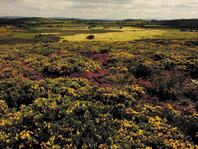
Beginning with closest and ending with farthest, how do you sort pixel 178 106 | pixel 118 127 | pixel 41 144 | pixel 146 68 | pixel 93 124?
1. pixel 41 144
2. pixel 93 124
3. pixel 118 127
4. pixel 178 106
5. pixel 146 68

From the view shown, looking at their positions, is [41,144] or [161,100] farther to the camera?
[161,100]

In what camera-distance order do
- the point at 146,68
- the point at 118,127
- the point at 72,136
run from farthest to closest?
the point at 146,68
the point at 118,127
the point at 72,136

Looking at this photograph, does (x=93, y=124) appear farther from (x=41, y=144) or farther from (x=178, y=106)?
(x=178, y=106)

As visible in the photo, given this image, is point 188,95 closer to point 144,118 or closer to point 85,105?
point 144,118

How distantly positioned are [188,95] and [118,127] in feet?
21.5

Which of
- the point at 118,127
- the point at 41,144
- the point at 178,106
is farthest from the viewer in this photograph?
the point at 178,106

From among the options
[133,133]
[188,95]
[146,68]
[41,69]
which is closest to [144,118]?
[133,133]

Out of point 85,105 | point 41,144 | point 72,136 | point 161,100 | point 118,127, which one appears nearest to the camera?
point 41,144

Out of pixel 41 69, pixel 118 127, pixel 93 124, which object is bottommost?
pixel 118 127

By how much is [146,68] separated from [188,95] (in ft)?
14.9

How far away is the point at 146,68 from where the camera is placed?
1284cm

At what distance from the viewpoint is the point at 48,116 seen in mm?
5758

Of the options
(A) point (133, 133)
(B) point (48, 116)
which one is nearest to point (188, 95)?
(A) point (133, 133)

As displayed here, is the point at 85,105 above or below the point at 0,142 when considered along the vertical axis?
above
